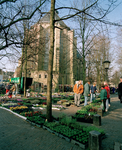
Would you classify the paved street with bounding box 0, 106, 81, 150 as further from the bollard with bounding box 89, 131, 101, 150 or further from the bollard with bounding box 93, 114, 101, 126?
the bollard with bounding box 93, 114, 101, 126

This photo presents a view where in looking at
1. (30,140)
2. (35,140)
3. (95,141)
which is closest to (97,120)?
(95,141)

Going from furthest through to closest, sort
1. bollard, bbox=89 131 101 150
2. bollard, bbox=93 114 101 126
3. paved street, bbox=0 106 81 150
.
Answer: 1. bollard, bbox=93 114 101 126
2. paved street, bbox=0 106 81 150
3. bollard, bbox=89 131 101 150

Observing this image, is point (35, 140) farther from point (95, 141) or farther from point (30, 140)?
point (95, 141)

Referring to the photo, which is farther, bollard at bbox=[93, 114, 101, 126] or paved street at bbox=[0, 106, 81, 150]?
bollard at bbox=[93, 114, 101, 126]

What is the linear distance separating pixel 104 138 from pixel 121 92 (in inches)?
105

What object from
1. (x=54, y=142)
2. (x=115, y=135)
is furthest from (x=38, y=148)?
(x=115, y=135)

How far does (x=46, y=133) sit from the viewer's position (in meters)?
4.53

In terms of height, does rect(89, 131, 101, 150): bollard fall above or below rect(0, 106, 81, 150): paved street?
above

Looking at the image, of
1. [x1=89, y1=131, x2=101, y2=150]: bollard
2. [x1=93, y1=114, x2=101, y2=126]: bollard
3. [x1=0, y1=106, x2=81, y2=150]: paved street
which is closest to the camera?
[x1=89, y1=131, x2=101, y2=150]: bollard

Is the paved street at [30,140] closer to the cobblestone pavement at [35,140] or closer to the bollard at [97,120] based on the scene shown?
the cobblestone pavement at [35,140]

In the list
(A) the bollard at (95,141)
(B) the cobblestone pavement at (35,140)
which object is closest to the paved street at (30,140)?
(B) the cobblestone pavement at (35,140)

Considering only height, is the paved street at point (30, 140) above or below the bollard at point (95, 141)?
below

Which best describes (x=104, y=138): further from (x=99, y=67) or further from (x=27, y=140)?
(x=99, y=67)

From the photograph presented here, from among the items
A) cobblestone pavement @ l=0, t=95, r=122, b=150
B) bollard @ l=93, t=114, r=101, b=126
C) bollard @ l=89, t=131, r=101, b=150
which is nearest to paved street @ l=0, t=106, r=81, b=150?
cobblestone pavement @ l=0, t=95, r=122, b=150
